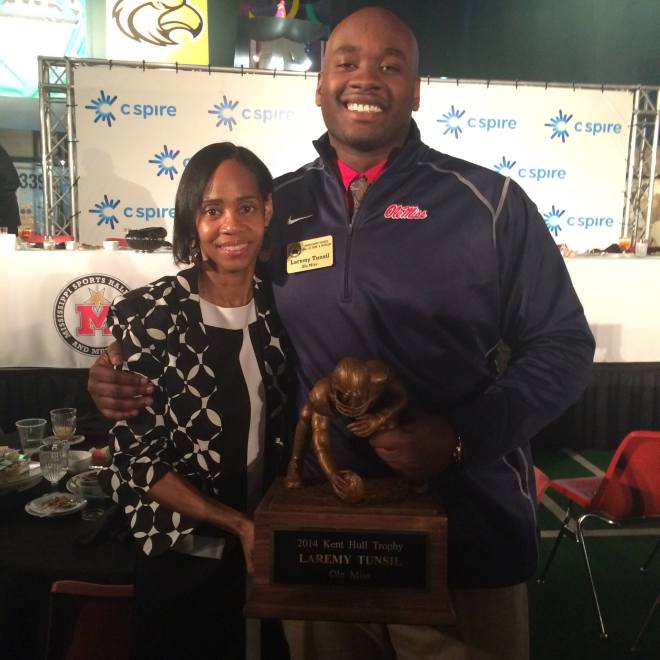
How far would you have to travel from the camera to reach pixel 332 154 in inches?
53.8

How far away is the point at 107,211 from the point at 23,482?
437 cm

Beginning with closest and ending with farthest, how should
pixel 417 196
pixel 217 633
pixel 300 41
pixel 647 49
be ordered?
1. pixel 417 196
2. pixel 217 633
3. pixel 647 49
4. pixel 300 41

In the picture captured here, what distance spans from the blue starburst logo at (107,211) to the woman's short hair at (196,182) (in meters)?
4.88

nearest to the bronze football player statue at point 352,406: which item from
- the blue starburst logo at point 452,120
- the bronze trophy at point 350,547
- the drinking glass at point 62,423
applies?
the bronze trophy at point 350,547

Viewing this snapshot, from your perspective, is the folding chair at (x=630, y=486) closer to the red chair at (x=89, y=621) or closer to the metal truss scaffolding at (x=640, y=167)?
the red chair at (x=89, y=621)

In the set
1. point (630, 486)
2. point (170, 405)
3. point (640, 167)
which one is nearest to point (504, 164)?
point (640, 167)

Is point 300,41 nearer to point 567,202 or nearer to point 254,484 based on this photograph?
point 567,202

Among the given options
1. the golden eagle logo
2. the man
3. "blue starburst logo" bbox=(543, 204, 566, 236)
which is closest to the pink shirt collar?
the man

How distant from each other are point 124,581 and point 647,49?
934 cm

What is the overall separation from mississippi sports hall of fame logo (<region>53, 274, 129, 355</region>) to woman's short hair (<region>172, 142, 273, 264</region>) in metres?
2.63

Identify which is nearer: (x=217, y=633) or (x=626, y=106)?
(x=217, y=633)

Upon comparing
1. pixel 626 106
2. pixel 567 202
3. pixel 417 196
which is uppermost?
pixel 626 106

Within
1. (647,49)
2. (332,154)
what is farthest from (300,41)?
(332,154)

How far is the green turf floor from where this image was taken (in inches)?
95.8
